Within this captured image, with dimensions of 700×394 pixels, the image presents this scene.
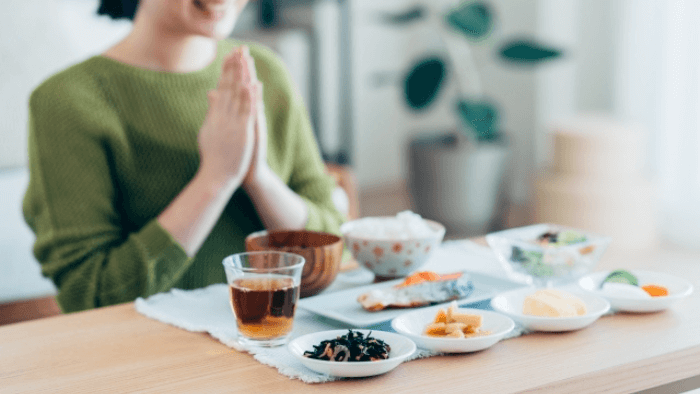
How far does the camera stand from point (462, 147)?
366 cm

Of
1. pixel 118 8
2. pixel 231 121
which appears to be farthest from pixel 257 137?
pixel 118 8

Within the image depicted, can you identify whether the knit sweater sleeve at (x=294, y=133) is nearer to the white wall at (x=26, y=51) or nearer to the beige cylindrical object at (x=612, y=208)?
the white wall at (x=26, y=51)

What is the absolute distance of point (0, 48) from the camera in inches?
98.9

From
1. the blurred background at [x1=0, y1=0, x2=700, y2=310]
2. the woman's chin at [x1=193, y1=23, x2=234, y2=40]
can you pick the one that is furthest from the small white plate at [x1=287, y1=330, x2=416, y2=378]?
the blurred background at [x1=0, y1=0, x2=700, y2=310]

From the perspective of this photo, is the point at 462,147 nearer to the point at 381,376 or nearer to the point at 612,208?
the point at 612,208

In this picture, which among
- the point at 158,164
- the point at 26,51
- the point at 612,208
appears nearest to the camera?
the point at 158,164

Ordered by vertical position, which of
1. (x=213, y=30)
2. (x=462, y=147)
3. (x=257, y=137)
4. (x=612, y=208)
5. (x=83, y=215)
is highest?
(x=213, y=30)

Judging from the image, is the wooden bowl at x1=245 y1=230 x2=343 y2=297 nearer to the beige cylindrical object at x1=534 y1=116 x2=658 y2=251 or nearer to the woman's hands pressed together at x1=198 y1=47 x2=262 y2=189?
the woman's hands pressed together at x1=198 y1=47 x2=262 y2=189

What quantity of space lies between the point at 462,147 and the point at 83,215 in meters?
2.54

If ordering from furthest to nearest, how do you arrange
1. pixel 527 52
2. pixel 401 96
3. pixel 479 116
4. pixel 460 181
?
1. pixel 401 96
2. pixel 460 181
3. pixel 479 116
4. pixel 527 52

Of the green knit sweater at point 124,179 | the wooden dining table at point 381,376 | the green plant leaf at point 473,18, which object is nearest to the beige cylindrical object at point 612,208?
the green plant leaf at point 473,18

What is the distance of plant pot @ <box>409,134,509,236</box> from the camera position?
3613 millimetres

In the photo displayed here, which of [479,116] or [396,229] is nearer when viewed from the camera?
[396,229]

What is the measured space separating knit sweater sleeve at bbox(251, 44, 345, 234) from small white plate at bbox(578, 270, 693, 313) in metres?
0.49
